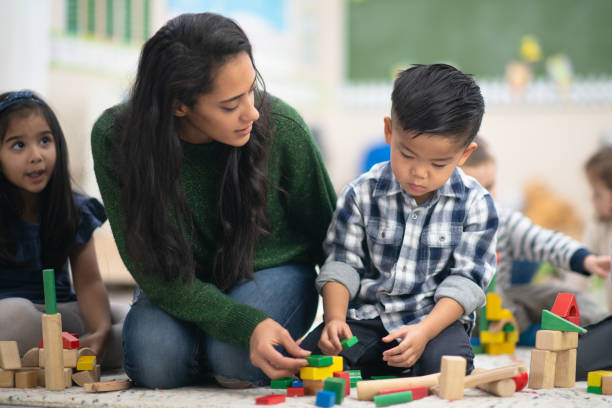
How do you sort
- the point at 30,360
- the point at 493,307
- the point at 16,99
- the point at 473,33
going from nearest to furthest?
the point at 30,360 → the point at 16,99 → the point at 493,307 → the point at 473,33

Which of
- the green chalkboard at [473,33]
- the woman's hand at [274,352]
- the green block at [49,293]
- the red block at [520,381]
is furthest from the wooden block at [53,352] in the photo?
the green chalkboard at [473,33]

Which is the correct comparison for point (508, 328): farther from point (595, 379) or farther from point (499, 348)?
point (595, 379)

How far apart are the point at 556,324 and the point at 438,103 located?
396 mm

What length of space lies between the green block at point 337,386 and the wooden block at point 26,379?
0.51 meters

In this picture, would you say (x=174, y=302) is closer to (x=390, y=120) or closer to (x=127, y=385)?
(x=127, y=385)

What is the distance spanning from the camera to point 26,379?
1.12 meters

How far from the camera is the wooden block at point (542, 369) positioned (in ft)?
3.54

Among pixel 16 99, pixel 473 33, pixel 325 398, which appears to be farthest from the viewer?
pixel 473 33

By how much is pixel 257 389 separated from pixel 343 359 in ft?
0.50

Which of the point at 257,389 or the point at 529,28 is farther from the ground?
the point at 529,28

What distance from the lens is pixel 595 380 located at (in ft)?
3.52

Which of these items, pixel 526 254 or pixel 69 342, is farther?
pixel 526 254

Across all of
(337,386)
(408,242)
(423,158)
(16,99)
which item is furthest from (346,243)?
(16,99)

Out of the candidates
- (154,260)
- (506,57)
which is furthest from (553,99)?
(154,260)
